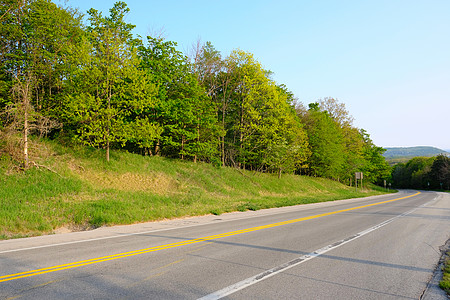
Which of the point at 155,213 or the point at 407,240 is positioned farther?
the point at 155,213

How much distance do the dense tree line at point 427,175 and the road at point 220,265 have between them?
104460 mm

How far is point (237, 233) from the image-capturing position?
410 inches

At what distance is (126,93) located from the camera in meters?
22.5

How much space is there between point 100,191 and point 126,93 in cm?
870

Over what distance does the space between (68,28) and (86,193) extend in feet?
49.1

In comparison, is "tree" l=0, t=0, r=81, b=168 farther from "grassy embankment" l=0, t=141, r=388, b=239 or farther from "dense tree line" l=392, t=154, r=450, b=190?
"dense tree line" l=392, t=154, r=450, b=190

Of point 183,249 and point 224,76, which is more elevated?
point 224,76

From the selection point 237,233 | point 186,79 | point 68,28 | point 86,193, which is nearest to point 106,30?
point 68,28

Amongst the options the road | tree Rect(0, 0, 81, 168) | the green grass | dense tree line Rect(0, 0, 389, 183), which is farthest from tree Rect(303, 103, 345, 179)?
the green grass

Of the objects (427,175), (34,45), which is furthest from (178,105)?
(427,175)

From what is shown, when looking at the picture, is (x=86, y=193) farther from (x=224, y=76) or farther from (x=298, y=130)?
(x=298, y=130)

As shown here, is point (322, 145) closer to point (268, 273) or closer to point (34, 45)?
point (34, 45)

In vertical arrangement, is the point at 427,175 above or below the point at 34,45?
below

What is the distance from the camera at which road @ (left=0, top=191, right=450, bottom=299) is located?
4703mm
